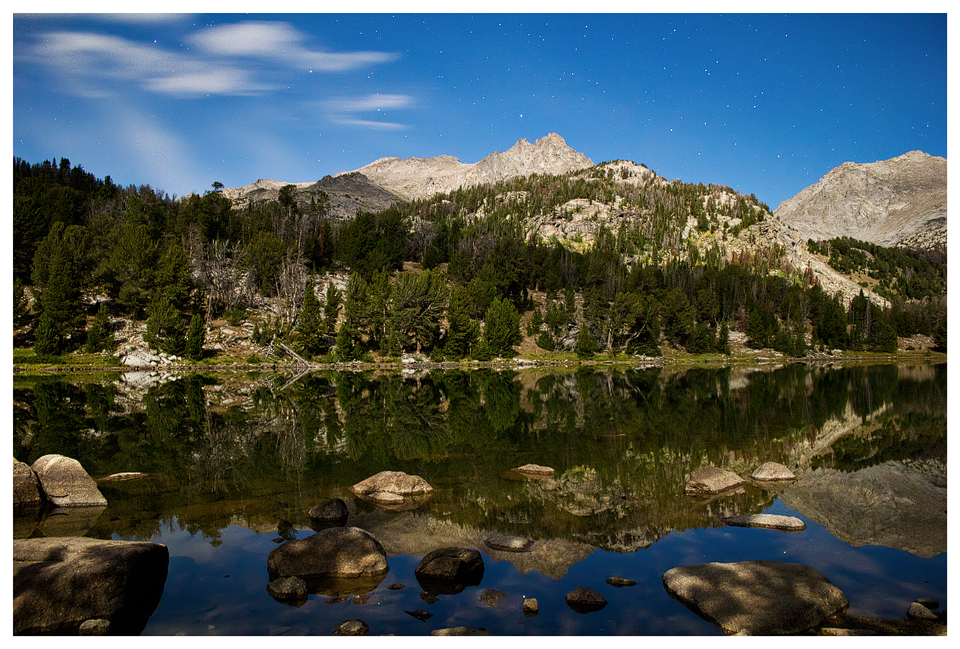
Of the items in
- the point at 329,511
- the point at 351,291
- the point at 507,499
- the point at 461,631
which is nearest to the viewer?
the point at 461,631

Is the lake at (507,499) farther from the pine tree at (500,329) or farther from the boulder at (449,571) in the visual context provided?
the pine tree at (500,329)

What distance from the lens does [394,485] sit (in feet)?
50.3

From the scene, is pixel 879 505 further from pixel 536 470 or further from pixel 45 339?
pixel 45 339

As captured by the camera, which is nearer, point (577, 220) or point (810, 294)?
point (810, 294)

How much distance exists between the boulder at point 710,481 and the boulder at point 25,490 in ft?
51.9

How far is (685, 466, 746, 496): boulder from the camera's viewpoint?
15.6 metres

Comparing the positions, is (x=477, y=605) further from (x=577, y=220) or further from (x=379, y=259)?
(x=577, y=220)

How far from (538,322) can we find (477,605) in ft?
283

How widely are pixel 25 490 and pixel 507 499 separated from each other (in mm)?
11247

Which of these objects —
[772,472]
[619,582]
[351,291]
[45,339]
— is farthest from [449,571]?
[351,291]

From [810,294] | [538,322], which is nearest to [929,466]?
[538,322]

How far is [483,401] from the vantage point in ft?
120

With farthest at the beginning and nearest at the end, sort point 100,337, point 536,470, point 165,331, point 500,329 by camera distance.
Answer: point 500,329 → point 165,331 → point 100,337 → point 536,470

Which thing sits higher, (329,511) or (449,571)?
(449,571)
